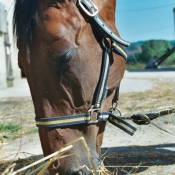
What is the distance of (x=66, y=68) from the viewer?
1.39 metres

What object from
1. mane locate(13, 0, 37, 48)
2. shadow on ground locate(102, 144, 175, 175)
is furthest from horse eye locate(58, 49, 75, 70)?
shadow on ground locate(102, 144, 175, 175)

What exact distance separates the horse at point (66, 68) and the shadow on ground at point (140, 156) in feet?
2.41

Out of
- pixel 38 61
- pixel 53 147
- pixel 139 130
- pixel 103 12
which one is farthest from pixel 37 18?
pixel 139 130

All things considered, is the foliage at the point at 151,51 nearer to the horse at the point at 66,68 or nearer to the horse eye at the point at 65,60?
the horse at the point at 66,68

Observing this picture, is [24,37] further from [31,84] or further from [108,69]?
[108,69]

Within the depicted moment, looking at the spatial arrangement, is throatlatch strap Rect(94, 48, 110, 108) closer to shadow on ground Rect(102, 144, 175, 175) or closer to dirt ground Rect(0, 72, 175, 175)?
dirt ground Rect(0, 72, 175, 175)

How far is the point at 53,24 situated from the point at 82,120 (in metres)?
0.39

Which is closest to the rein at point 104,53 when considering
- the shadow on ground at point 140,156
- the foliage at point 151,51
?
the shadow on ground at point 140,156

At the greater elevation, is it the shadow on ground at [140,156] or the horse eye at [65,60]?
the horse eye at [65,60]

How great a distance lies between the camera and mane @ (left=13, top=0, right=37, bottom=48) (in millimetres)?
1404

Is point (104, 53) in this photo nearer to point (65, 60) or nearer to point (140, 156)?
point (65, 60)

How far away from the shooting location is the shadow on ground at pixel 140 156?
2250 mm

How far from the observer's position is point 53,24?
1412 millimetres

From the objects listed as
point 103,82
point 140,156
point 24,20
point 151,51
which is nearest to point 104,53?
point 103,82
